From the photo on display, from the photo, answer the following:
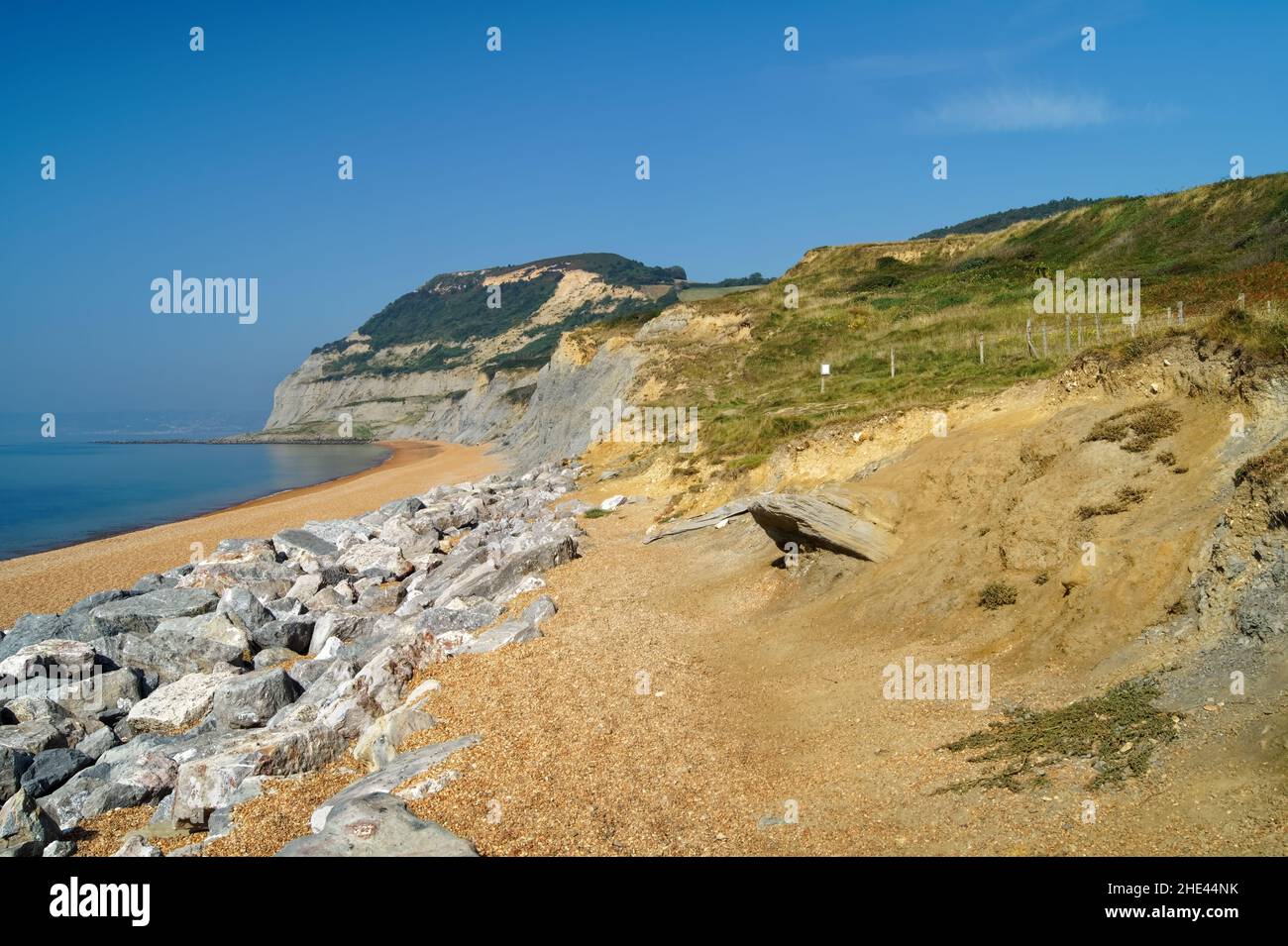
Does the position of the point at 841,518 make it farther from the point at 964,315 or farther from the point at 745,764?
the point at 964,315

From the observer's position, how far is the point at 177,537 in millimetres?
35219

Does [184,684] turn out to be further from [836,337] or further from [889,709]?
[836,337]

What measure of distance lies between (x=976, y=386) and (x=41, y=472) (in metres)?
90.2

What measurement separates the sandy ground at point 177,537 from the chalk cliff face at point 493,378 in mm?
7983

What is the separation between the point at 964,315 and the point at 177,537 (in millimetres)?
34007

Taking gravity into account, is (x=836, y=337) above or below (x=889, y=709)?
above

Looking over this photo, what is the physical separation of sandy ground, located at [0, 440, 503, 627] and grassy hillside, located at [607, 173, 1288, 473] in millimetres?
17729

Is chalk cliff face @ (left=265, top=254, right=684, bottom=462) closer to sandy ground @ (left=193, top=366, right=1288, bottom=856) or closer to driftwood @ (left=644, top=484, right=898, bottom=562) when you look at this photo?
driftwood @ (left=644, top=484, right=898, bottom=562)

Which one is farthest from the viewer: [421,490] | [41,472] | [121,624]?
[41,472]

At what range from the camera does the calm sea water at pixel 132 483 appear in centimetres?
4319

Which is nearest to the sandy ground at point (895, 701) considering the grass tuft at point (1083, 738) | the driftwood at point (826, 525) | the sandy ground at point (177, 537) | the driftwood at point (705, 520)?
the grass tuft at point (1083, 738)
